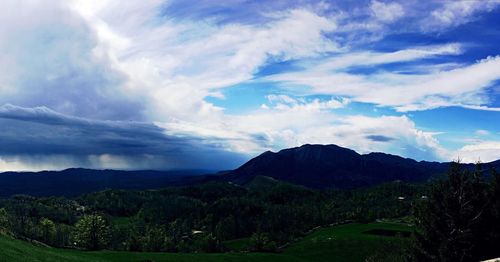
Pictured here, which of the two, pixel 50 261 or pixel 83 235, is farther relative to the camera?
pixel 83 235

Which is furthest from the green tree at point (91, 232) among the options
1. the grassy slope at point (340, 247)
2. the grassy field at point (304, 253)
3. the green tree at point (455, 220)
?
the green tree at point (455, 220)

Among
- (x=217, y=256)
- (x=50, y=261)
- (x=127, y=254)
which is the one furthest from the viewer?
(x=217, y=256)

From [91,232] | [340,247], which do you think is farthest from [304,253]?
[91,232]

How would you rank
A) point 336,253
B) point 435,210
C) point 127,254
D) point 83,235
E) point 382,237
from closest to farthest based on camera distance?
point 435,210 < point 127,254 < point 83,235 < point 336,253 < point 382,237

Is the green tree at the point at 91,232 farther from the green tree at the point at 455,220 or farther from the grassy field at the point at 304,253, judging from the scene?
the green tree at the point at 455,220

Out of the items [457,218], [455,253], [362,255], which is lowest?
[362,255]

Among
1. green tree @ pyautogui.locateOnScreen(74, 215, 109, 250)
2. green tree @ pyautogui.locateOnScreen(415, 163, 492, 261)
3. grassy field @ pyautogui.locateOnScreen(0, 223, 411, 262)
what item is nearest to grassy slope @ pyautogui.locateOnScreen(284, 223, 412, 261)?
grassy field @ pyautogui.locateOnScreen(0, 223, 411, 262)

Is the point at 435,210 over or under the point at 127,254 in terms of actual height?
over

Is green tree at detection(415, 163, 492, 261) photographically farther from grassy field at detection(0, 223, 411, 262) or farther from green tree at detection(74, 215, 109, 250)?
green tree at detection(74, 215, 109, 250)

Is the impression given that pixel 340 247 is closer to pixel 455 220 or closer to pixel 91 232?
pixel 91 232

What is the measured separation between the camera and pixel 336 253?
503ft

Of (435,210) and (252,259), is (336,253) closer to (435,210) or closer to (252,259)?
(252,259)

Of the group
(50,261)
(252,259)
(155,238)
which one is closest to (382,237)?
(155,238)

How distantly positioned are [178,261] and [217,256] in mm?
12085
